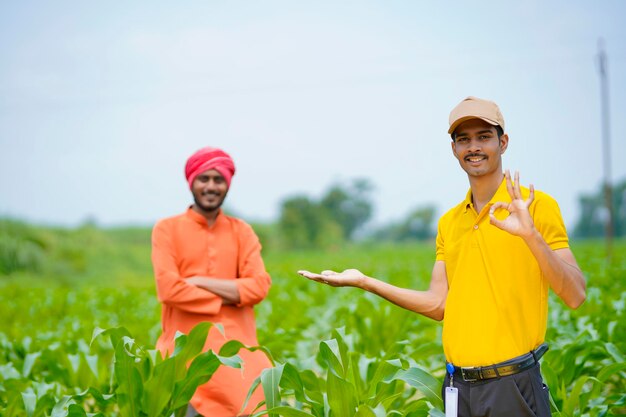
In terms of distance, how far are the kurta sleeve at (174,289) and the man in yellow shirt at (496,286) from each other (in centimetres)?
179

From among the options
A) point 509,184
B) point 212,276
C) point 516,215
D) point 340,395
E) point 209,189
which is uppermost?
point 209,189

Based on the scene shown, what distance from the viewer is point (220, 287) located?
166 inches

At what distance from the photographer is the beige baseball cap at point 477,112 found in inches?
101

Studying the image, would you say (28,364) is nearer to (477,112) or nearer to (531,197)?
(477,112)

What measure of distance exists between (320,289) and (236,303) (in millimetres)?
7818

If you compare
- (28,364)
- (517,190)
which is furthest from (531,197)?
(28,364)

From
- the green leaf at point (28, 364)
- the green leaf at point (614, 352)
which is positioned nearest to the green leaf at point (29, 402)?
the green leaf at point (28, 364)

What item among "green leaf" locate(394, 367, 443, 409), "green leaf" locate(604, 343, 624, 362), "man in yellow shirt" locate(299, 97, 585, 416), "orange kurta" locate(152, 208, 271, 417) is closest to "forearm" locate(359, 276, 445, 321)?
"man in yellow shirt" locate(299, 97, 585, 416)

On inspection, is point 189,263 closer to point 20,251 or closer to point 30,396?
point 30,396

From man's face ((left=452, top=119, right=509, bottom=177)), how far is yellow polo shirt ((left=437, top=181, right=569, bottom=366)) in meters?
0.10

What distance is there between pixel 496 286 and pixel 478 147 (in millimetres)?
464

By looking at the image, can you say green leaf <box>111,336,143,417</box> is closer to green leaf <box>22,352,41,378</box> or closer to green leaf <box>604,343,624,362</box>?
green leaf <box>22,352,41,378</box>

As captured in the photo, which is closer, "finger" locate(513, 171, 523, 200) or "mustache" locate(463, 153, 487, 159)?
"finger" locate(513, 171, 523, 200)

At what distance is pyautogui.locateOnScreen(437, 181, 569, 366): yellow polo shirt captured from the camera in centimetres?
251
